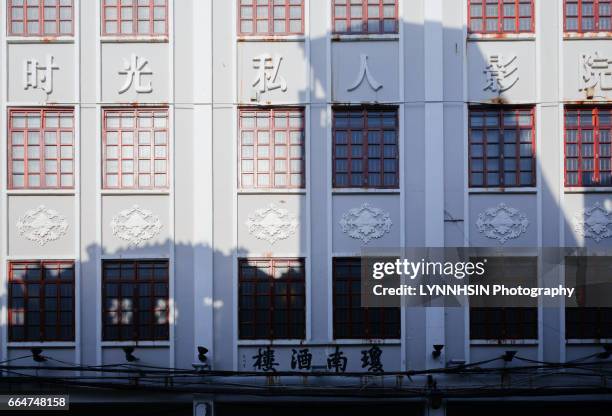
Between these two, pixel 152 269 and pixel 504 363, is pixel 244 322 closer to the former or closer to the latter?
pixel 152 269

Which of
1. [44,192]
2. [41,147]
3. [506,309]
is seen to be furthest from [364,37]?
[44,192]

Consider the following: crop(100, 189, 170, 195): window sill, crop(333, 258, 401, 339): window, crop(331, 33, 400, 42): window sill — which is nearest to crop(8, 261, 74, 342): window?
crop(100, 189, 170, 195): window sill

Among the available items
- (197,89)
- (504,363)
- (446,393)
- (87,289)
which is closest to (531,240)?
(504,363)

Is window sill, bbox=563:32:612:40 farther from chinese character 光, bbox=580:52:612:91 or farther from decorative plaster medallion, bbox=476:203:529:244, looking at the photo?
decorative plaster medallion, bbox=476:203:529:244

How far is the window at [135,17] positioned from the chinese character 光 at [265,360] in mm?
6643

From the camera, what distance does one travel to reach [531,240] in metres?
13.4

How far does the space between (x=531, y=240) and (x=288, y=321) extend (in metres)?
5.06

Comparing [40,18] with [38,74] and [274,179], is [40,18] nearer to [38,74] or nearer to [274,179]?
[38,74]

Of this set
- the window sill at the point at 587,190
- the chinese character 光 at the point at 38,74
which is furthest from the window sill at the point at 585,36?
the chinese character 光 at the point at 38,74

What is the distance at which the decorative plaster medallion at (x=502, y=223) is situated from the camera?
13.4 m

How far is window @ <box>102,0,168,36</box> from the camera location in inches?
534

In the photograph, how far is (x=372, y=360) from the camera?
13.3 meters

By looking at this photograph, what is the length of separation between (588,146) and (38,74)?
434 inches

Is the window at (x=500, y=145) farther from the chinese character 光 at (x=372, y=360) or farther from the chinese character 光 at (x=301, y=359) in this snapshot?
the chinese character 光 at (x=301, y=359)
